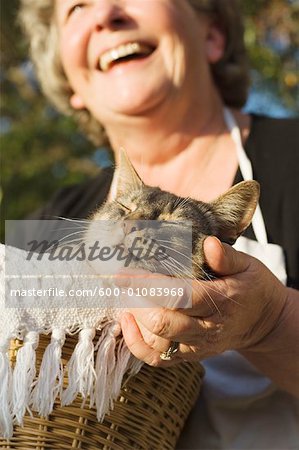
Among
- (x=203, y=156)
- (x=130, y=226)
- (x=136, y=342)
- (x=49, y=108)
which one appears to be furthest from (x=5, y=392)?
(x=49, y=108)

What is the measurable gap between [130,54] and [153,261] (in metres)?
1.00

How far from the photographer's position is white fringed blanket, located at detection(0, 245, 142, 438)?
1.11 m

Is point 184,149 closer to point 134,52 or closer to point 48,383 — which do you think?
point 134,52

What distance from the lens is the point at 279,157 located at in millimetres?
1813

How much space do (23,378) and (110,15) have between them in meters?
1.27

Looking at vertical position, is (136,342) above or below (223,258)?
below

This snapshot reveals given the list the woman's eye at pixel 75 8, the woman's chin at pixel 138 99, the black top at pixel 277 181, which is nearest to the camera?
the black top at pixel 277 181

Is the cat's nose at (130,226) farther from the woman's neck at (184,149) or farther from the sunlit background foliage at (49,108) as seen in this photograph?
the sunlit background foliage at (49,108)

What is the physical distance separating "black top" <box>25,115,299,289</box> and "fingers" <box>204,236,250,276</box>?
50 centimetres

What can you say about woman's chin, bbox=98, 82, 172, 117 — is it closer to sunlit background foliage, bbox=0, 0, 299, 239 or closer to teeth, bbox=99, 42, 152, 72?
teeth, bbox=99, 42, 152, 72

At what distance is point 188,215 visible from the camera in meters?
1.29

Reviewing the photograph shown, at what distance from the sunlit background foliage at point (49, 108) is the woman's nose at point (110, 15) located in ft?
3.93

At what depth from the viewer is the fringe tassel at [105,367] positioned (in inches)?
44.8

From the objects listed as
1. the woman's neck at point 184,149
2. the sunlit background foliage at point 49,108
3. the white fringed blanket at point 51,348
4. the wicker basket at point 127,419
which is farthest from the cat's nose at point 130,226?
the sunlit background foliage at point 49,108
